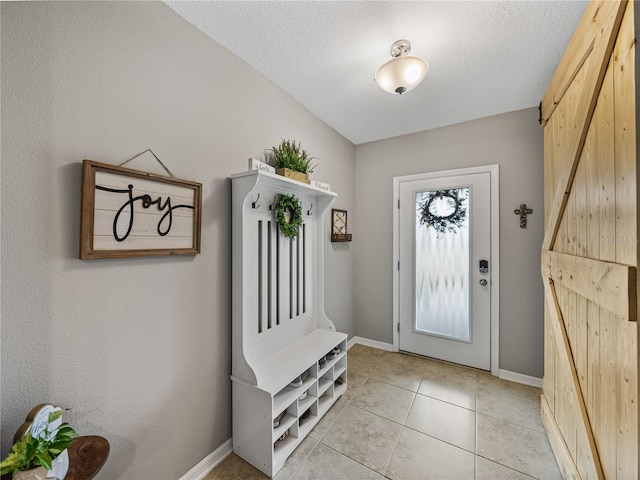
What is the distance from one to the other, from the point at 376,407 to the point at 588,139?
2131 millimetres

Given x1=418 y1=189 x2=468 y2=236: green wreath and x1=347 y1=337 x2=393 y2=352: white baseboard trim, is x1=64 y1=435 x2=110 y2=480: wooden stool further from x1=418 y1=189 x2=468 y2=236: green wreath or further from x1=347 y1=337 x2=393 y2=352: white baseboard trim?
x1=418 y1=189 x2=468 y2=236: green wreath

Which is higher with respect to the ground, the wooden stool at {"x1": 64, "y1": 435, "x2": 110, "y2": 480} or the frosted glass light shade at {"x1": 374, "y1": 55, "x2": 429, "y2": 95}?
the frosted glass light shade at {"x1": 374, "y1": 55, "x2": 429, "y2": 95}

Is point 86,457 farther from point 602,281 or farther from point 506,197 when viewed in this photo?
point 506,197

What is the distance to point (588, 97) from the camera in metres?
1.14

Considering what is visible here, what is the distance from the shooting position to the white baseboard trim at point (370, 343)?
3064 mm

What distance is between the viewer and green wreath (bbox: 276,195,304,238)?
186 cm

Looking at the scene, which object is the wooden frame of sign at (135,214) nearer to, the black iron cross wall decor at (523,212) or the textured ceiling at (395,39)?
the textured ceiling at (395,39)

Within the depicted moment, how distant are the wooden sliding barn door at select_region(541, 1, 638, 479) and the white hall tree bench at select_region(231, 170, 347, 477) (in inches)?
55.4

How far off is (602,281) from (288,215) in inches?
65.1

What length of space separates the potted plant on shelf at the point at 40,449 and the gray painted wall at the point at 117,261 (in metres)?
0.16

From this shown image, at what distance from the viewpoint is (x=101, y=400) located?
111 centimetres

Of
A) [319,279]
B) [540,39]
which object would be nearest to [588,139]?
[540,39]

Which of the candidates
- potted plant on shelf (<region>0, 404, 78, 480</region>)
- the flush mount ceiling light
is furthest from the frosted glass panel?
potted plant on shelf (<region>0, 404, 78, 480</region>)

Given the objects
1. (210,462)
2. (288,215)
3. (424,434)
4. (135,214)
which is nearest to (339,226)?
(288,215)
